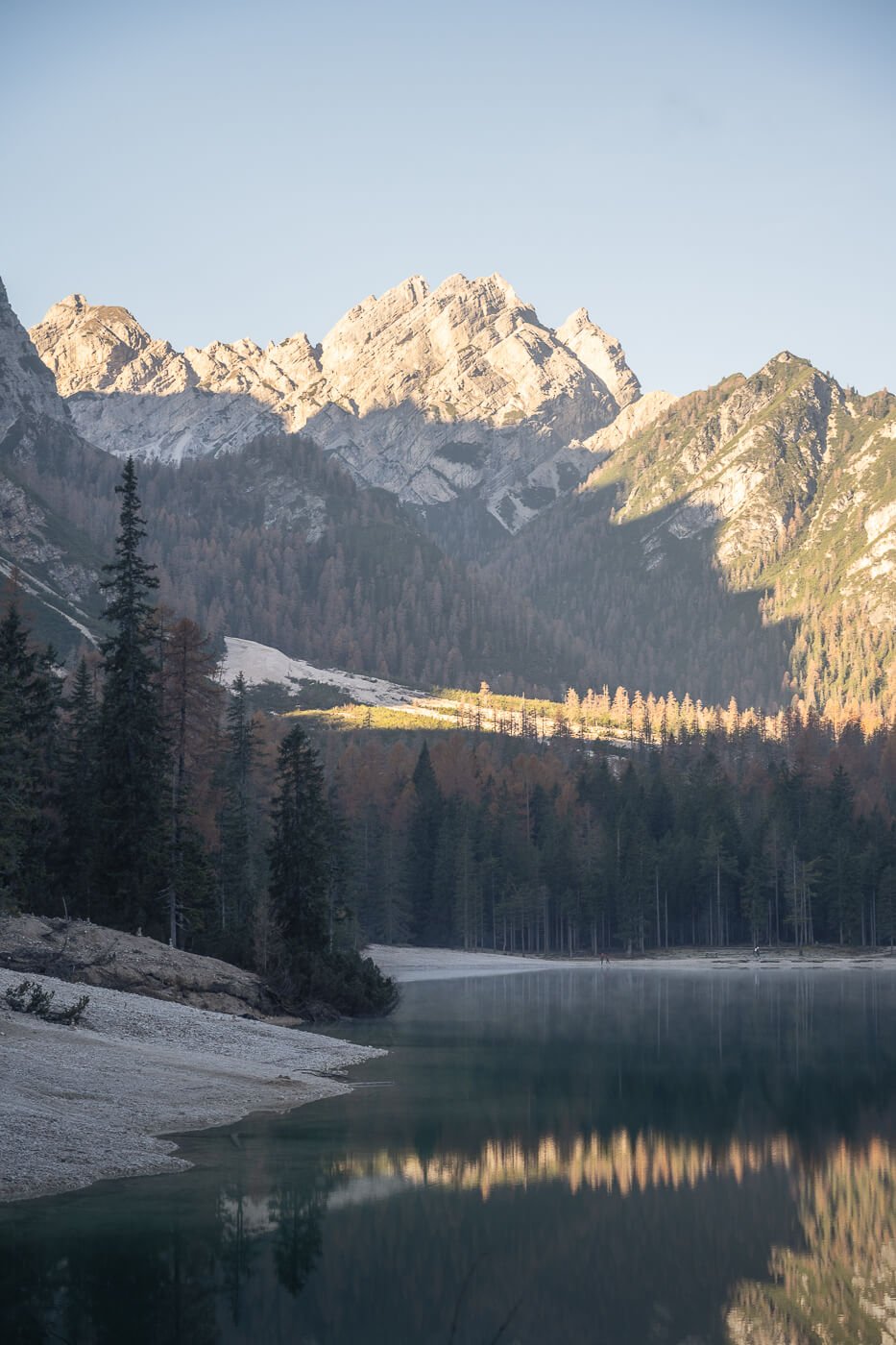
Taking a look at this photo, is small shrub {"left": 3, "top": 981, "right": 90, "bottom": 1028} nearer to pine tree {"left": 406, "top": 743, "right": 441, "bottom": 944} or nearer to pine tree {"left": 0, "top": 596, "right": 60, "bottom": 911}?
pine tree {"left": 0, "top": 596, "right": 60, "bottom": 911}

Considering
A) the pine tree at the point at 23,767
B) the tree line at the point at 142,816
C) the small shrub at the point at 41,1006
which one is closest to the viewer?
the small shrub at the point at 41,1006

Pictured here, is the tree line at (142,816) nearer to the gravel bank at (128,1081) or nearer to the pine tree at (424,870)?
the gravel bank at (128,1081)

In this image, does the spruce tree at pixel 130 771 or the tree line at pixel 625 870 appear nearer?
the spruce tree at pixel 130 771

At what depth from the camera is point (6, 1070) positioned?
1283 inches

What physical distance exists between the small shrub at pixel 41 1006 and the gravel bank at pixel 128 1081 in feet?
1.82

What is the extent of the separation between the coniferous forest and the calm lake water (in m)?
21.4

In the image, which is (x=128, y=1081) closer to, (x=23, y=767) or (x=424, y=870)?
(x=23, y=767)

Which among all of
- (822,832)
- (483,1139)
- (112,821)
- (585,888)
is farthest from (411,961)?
(483,1139)

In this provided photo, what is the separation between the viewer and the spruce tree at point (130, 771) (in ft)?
214

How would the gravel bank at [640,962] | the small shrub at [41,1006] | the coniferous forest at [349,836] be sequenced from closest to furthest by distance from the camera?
the small shrub at [41,1006] < the coniferous forest at [349,836] < the gravel bank at [640,962]

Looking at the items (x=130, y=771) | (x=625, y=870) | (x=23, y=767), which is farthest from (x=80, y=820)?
(x=625, y=870)

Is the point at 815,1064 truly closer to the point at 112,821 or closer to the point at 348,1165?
the point at 348,1165

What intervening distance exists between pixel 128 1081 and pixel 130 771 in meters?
30.9

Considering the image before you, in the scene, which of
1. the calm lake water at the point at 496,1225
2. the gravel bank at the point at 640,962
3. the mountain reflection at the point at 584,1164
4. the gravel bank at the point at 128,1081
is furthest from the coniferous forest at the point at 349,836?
the mountain reflection at the point at 584,1164
